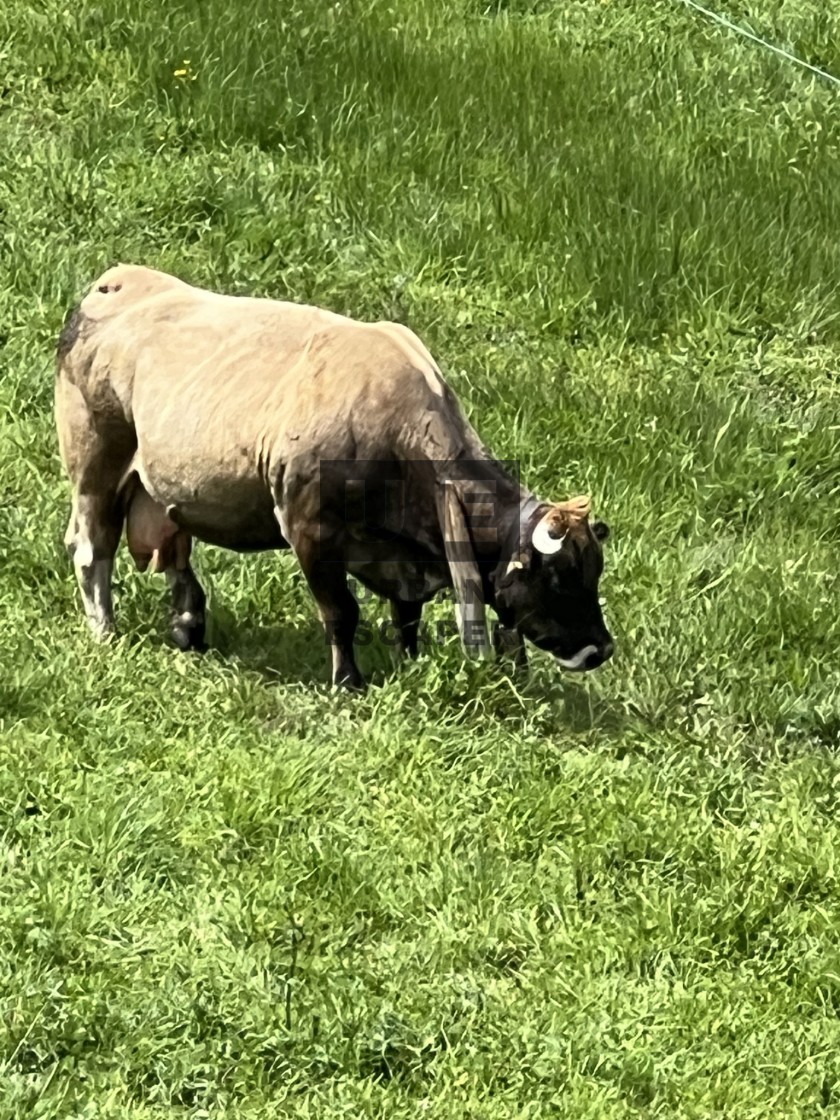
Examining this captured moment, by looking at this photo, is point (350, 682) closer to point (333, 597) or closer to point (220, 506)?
point (333, 597)

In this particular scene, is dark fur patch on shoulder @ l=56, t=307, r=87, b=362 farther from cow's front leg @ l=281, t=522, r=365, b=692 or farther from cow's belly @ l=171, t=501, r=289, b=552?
cow's front leg @ l=281, t=522, r=365, b=692

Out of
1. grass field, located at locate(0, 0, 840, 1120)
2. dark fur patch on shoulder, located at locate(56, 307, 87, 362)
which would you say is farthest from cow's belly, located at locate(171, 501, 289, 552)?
dark fur patch on shoulder, located at locate(56, 307, 87, 362)

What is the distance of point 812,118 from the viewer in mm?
12352

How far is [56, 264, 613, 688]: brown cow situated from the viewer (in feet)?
20.5

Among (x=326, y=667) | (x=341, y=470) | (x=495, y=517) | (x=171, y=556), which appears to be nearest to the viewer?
(x=341, y=470)

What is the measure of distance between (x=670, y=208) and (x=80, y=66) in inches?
158

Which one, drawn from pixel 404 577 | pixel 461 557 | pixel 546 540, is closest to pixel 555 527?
pixel 546 540

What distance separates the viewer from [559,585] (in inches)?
246

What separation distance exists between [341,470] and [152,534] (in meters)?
1.09

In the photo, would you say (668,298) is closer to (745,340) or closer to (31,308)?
(745,340)

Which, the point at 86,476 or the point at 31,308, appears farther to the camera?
the point at 31,308

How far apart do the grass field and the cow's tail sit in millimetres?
380

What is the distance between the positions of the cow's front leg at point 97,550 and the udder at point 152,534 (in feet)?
0.20

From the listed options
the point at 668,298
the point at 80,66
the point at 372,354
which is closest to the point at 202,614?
the point at 372,354
